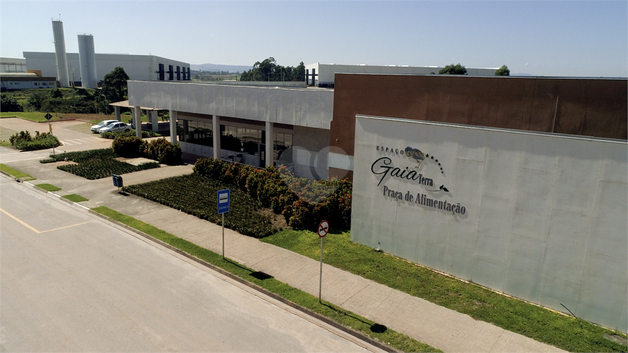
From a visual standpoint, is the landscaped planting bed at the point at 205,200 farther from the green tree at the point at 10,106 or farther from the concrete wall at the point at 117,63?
the concrete wall at the point at 117,63

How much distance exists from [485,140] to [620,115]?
3.42m

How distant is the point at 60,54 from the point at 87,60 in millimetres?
6221

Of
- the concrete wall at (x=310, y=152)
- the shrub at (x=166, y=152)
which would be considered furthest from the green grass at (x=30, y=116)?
the concrete wall at (x=310, y=152)

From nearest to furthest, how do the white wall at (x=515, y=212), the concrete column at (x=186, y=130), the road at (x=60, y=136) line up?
the white wall at (x=515, y=212) → the road at (x=60, y=136) → the concrete column at (x=186, y=130)

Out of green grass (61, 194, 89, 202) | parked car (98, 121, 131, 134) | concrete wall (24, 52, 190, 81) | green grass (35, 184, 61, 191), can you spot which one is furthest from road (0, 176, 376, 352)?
concrete wall (24, 52, 190, 81)

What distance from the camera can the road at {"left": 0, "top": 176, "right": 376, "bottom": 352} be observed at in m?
9.33

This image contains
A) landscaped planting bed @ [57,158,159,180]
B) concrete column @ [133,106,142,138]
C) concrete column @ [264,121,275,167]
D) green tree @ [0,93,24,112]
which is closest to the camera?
concrete column @ [264,121,275,167]

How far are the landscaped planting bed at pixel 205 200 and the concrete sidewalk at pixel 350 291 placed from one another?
1.27 ft

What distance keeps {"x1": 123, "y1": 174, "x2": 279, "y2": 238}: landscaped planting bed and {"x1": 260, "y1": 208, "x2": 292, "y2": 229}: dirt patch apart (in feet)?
0.75

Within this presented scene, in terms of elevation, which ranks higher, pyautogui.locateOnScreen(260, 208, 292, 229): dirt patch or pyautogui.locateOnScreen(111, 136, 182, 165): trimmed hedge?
pyautogui.locateOnScreen(111, 136, 182, 165): trimmed hedge

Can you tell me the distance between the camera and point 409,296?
1130cm

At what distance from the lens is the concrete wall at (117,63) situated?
9381cm

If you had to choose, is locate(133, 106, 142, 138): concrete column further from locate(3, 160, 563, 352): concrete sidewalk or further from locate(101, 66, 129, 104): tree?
locate(101, 66, 129, 104): tree

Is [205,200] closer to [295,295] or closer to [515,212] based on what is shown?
[295,295]
